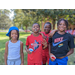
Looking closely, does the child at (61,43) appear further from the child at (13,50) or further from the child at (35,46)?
the child at (13,50)

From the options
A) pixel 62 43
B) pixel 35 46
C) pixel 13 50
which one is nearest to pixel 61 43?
pixel 62 43

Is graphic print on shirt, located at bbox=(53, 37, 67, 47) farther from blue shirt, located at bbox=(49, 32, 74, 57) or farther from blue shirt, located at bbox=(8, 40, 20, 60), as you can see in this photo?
blue shirt, located at bbox=(8, 40, 20, 60)

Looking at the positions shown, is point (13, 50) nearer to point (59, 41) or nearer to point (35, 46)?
point (35, 46)

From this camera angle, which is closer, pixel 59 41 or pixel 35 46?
pixel 59 41

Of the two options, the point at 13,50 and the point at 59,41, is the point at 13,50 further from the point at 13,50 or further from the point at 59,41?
the point at 59,41

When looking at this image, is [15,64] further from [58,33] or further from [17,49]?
[58,33]

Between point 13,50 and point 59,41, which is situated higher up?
point 59,41

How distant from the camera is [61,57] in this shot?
5.75 feet

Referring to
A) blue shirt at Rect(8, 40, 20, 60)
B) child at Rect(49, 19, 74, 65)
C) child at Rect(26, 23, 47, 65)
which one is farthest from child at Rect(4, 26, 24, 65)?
child at Rect(49, 19, 74, 65)

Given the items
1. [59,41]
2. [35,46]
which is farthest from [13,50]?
[59,41]

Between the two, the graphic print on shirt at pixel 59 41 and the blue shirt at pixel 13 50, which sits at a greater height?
the graphic print on shirt at pixel 59 41

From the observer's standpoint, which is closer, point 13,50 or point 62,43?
point 62,43

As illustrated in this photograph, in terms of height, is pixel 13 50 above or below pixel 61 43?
below

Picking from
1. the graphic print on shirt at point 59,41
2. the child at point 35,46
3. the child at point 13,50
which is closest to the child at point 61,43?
the graphic print on shirt at point 59,41
